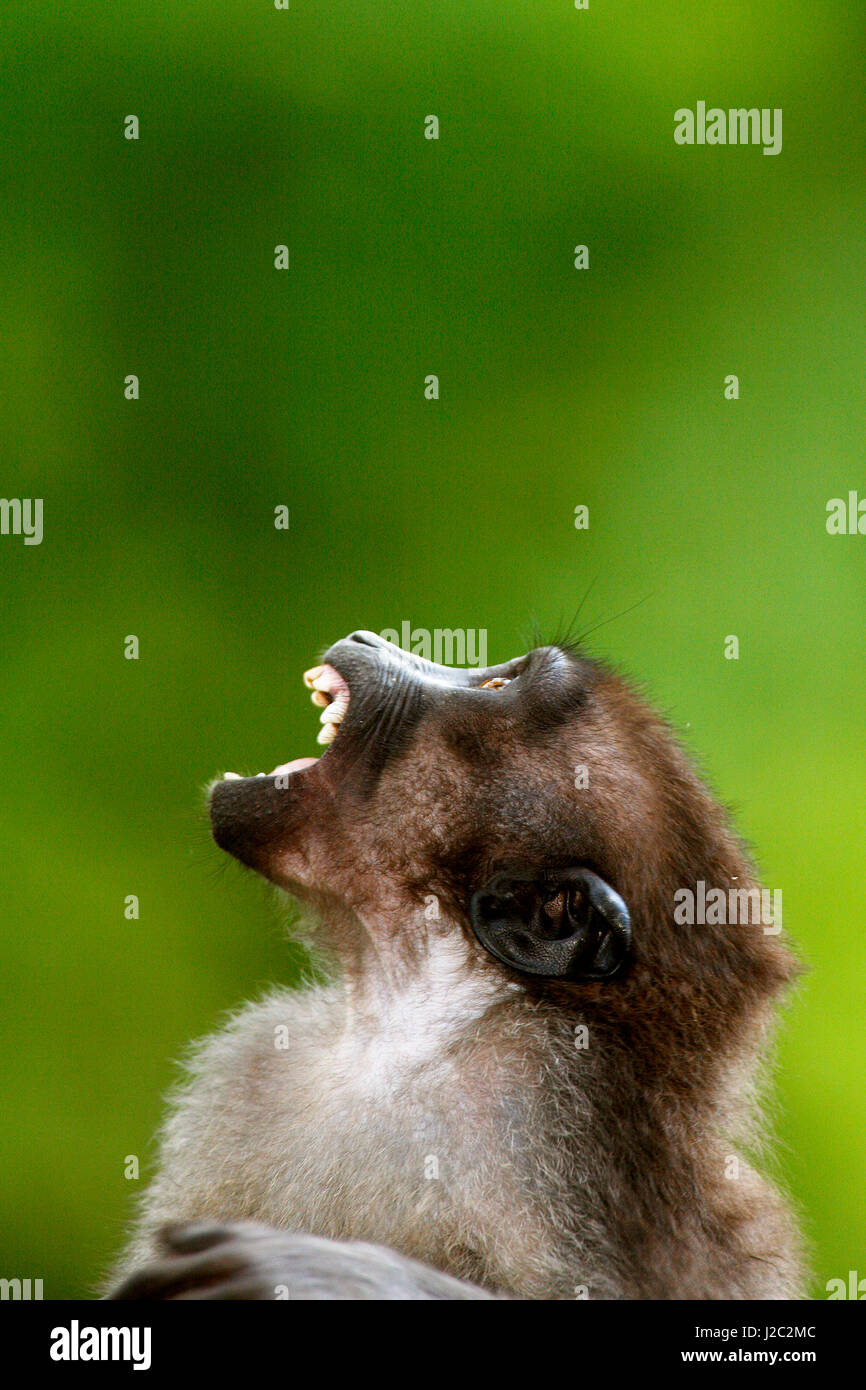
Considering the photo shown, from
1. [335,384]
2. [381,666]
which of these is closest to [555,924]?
[381,666]

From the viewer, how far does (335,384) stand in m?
6.29

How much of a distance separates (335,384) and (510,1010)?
3.81 m

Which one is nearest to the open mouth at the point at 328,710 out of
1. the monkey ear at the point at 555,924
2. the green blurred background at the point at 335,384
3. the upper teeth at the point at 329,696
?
the upper teeth at the point at 329,696

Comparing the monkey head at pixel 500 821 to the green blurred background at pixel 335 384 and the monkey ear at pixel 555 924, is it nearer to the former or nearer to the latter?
the monkey ear at pixel 555 924

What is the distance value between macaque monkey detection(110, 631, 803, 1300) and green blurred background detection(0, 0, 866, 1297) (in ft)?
8.26

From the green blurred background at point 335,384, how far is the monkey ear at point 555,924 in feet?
9.36

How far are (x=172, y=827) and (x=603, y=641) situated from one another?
74.7 inches

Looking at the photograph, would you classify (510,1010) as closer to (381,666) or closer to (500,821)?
(500,821)

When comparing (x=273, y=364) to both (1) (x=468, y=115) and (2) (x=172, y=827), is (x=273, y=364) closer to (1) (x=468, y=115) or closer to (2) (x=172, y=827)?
(1) (x=468, y=115)

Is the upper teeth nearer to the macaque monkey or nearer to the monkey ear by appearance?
the macaque monkey

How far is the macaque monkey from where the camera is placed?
2893 mm

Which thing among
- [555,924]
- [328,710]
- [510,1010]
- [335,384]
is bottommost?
[510,1010]

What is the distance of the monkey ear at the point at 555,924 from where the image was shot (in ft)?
9.76
